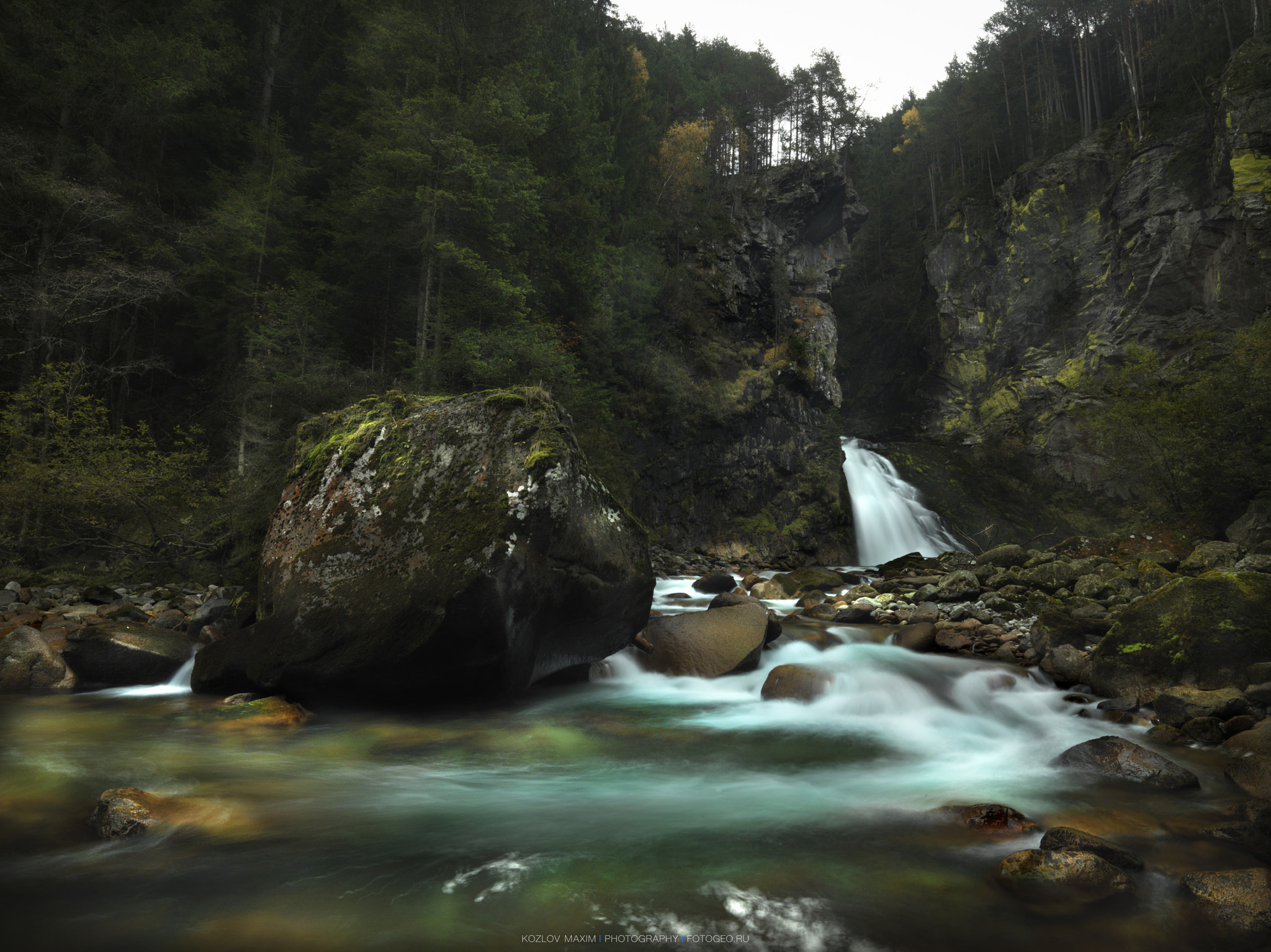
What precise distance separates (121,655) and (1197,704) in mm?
11225

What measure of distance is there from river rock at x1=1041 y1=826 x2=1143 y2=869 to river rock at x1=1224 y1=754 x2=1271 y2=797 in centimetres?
182

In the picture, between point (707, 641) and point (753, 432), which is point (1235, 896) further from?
point (753, 432)

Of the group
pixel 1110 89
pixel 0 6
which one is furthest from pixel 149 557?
pixel 1110 89

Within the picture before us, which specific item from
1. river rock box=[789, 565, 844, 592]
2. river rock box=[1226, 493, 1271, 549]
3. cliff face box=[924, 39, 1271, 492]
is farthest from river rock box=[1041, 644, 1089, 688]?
cliff face box=[924, 39, 1271, 492]

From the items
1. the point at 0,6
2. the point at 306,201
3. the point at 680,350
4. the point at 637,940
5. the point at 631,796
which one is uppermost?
the point at 0,6

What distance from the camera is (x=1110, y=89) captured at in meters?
35.8

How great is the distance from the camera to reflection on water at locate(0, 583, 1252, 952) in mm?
2811

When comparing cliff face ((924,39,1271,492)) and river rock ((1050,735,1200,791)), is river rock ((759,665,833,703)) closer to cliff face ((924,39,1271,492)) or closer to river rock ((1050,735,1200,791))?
river rock ((1050,735,1200,791))

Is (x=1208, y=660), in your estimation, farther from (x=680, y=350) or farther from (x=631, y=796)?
(x=680, y=350)

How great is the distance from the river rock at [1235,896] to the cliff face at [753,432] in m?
19.5

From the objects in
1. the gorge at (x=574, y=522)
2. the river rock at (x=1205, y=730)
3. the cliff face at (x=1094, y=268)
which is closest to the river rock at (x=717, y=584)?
the gorge at (x=574, y=522)

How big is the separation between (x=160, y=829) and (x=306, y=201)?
736 inches

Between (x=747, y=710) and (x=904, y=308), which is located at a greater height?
(x=904, y=308)

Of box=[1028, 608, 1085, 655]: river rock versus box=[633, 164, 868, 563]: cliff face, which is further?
box=[633, 164, 868, 563]: cliff face
